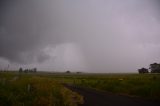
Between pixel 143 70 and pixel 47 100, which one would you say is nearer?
pixel 47 100

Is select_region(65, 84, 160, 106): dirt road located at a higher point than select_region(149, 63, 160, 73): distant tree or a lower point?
lower

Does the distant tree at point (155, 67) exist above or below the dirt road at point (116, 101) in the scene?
above

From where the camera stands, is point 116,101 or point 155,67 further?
point 155,67

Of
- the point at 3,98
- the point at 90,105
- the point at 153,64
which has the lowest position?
the point at 90,105

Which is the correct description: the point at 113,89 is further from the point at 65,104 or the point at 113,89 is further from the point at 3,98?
the point at 3,98

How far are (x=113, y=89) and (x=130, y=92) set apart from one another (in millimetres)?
6997

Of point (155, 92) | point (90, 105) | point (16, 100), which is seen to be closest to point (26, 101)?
point (16, 100)

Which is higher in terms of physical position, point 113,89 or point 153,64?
point 153,64

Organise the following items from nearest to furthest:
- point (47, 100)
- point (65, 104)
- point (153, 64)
Result: 1. point (47, 100)
2. point (65, 104)
3. point (153, 64)

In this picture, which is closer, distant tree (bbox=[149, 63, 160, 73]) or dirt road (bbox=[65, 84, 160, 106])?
dirt road (bbox=[65, 84, 160, 106])

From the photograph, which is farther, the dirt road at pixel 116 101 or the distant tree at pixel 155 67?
the distant tree at pixel 155 67

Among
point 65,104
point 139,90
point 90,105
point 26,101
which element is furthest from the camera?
point 139,90

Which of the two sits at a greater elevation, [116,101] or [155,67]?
[155,67]

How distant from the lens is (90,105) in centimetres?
2147
